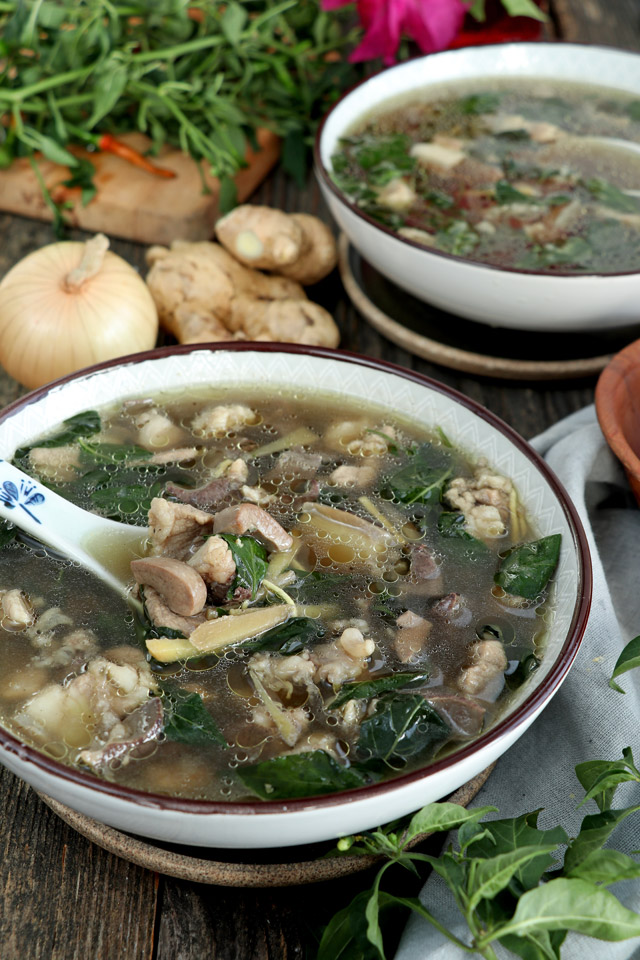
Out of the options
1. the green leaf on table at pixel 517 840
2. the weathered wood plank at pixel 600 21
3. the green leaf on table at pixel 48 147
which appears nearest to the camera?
the green leaf on table at pixel 517 840

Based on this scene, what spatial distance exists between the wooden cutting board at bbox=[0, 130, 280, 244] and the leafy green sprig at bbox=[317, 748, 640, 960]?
238cm

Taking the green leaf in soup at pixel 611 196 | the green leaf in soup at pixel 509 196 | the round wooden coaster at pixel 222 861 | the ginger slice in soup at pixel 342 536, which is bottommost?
the round wooden coaster at pixel 222 861

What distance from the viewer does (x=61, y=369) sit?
2602 mm

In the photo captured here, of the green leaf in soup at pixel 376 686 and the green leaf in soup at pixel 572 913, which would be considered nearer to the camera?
the green leaf in soup at pixel 572 913

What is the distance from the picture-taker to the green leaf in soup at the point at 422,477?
204 cm

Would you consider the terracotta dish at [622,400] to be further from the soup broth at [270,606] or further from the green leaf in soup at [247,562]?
the green leaf in soup at [247,562]

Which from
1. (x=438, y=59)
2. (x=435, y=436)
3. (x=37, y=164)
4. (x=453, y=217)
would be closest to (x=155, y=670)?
(x=435, y=436)

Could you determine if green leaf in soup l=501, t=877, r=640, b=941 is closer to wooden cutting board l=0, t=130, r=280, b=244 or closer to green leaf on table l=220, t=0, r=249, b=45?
wooden cutting board l=0, t=130, r=280, b=244

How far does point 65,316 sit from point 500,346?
51.6 inches

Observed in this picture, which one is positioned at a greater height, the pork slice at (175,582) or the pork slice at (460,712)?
the pork slice at (175,582)

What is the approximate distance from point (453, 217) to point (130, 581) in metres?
1.70

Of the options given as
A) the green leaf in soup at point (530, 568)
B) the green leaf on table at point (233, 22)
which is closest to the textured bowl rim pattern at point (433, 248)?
the green leaf on table at point (233, 22)

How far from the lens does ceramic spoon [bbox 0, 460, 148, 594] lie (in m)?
1.84

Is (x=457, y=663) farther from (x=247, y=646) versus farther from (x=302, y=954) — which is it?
(x=302, y=954)
